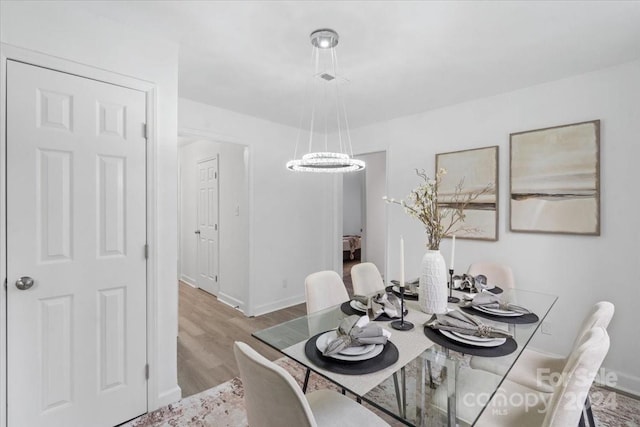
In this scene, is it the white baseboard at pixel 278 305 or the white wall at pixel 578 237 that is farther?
the white baseboard at pixel 278 305

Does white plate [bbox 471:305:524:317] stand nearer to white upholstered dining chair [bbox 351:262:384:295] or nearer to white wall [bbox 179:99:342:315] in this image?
white upholstered dining chair [bbox 351:262:384:295]

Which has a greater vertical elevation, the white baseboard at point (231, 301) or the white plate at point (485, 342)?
the white plate at point (485, 342)

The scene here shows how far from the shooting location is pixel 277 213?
389 cm

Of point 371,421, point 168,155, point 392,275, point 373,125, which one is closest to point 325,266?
point 392,275

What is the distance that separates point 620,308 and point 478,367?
6.31ft

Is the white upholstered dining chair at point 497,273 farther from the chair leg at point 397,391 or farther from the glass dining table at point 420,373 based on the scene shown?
the chair leg at point 397,391

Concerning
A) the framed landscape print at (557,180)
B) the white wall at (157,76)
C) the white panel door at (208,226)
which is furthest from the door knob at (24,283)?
the framed landscape print at (557,180)

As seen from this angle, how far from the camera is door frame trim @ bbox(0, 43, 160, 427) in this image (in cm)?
145

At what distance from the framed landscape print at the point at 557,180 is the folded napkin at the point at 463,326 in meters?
1.57

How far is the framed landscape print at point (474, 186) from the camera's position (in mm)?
2842

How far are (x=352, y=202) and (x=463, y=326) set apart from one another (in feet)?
21.2

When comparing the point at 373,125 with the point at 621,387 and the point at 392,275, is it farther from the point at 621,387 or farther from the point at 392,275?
the point at 621,387

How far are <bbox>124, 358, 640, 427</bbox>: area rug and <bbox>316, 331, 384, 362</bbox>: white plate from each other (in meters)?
0.97

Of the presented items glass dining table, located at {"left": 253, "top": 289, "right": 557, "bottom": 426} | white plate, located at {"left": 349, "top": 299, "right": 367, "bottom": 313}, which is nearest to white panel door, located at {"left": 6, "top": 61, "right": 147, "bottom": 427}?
glass dining table, located at {"left": 253, "top": 289, "right": 557, "bottom": 426}
